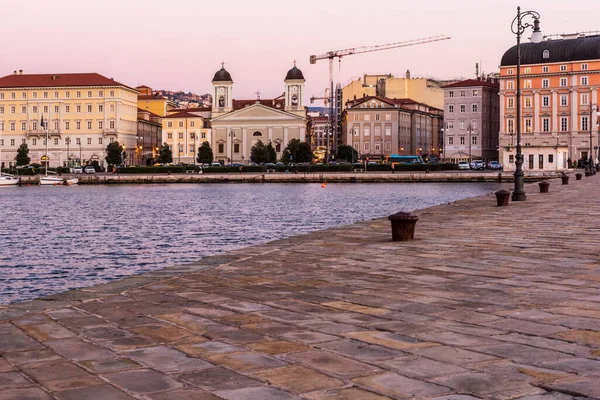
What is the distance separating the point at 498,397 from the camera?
218 inches

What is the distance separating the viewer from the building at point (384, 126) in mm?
158625

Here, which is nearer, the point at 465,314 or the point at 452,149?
the point at 465,314

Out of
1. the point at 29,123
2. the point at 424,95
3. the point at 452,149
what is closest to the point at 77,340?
the point at 452,149

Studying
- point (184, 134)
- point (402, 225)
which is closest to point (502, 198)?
point (402, 225)

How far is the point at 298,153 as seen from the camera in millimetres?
135875

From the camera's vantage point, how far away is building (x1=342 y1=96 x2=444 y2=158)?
158625 millimetres

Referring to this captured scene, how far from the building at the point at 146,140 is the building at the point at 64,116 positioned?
5450mm

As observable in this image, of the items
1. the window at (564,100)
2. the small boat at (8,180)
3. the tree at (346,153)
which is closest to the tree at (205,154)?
the tree at (346,153)

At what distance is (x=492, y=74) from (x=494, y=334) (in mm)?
178806

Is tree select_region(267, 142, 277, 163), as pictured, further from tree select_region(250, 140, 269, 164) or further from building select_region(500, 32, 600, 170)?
building select_region(500, 32, 600, 170)

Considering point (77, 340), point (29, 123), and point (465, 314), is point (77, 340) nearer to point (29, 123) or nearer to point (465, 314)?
point (465, 314)

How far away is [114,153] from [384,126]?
4960 centimetres

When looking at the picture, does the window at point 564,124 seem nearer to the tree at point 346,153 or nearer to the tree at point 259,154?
the tree at point 346,153

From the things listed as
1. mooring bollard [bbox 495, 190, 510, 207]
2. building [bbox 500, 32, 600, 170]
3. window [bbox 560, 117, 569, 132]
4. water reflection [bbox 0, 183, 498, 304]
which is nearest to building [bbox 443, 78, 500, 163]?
building [bbox 500, 32, 600, 170]
